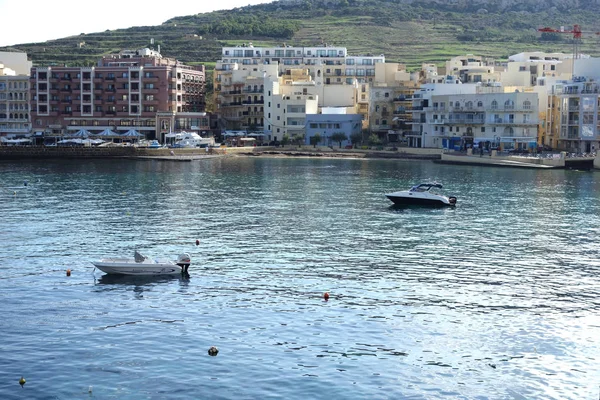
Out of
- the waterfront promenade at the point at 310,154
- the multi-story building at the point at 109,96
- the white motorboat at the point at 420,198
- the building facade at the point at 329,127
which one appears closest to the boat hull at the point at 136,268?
the white motorboat at the point at 420,198

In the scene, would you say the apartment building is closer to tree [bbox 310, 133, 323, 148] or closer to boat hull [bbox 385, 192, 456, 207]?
tree [bbox 310, 133, 323, 148]

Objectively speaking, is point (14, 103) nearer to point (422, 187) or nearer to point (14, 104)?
point (14, 104)

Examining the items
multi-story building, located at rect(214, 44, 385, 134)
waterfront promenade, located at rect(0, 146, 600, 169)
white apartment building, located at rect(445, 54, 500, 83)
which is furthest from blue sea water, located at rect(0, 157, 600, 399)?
multi-story building, located at rect(214, 44, 385, 134)

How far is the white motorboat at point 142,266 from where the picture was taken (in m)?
51.8

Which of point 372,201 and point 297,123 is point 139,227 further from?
point 297,123

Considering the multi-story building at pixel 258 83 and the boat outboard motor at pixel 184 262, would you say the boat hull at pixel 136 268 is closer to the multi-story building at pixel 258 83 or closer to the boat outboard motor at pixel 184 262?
the boat outboard motor at pixel 184 262

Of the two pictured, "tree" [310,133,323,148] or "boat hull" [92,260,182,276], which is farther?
"tree" [310,133,323,148]

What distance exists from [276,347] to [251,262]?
1825cm

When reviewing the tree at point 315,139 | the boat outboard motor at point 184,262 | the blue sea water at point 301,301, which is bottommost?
the blue sea water at point 301,301

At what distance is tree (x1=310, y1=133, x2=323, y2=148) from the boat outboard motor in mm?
117449

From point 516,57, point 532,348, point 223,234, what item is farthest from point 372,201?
point 516,57

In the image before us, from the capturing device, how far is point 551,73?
178 metres

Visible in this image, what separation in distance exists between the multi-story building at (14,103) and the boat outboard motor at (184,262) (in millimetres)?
136816

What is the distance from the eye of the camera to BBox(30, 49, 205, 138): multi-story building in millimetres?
171125
